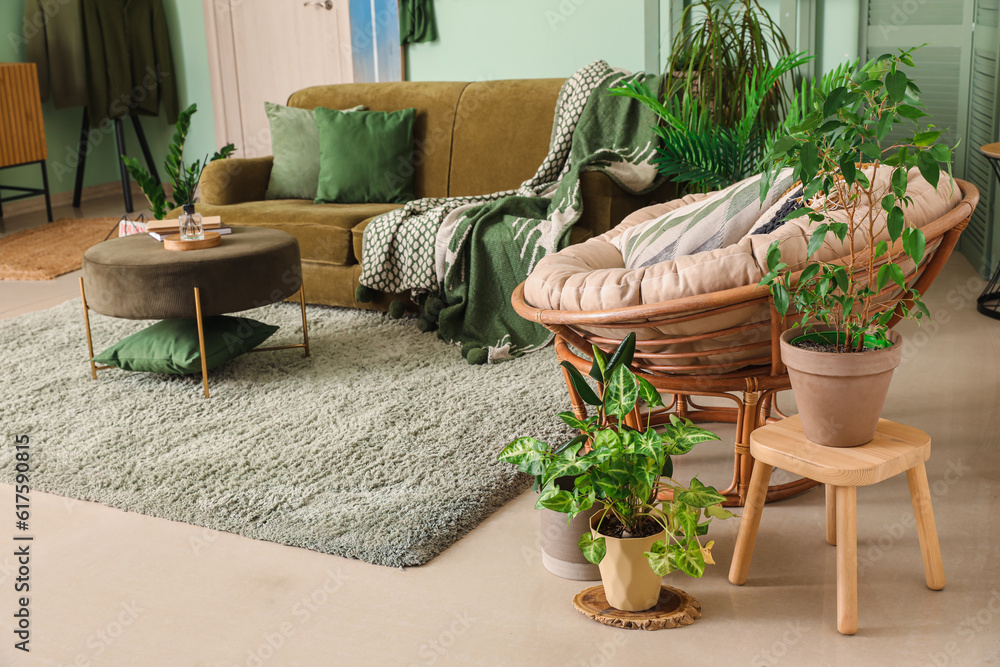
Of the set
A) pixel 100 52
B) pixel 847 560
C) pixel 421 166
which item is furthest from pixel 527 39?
pixel 847 560

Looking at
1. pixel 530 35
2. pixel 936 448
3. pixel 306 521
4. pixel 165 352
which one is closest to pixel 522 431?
pixel 306 521

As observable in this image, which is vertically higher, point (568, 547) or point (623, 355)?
point (623, 355)

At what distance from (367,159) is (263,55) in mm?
2858

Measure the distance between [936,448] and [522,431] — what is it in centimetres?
107

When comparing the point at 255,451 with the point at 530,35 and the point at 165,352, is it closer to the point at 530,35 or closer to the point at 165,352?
the point at 165,352

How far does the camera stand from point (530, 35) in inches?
211

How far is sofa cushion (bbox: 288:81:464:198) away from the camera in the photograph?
412 centimetres

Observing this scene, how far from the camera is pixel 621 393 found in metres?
1.68

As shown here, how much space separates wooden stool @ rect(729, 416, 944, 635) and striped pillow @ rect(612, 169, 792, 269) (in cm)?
48

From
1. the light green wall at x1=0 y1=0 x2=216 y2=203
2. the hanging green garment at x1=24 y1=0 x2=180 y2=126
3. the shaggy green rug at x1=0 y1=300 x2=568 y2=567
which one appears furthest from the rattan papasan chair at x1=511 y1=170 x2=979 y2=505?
the light green wall at x1=0 y1=0 x2=216 y2=203

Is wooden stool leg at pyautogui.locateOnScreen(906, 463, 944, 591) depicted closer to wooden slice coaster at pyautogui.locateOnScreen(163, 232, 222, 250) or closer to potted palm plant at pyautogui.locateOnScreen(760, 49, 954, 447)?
potted palm plant at pyautogui.locateOnScreen(760, 49, 954, 447)

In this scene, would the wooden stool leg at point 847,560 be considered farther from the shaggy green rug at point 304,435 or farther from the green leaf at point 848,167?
the shaggy green rug at point 304,435

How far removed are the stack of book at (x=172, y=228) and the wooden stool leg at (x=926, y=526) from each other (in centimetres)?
240

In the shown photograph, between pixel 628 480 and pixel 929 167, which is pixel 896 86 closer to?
pixel 929 167
